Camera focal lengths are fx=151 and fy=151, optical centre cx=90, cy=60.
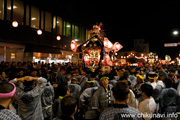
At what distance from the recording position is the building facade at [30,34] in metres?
14.4

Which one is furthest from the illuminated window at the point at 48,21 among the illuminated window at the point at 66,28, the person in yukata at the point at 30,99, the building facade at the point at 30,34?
the person in yukata at the point at 30,99

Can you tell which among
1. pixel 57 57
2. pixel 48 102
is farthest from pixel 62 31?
pixel 48 102

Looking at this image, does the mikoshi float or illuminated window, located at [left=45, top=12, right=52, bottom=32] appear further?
illuminated window, located at [left=45, top=12, right=52, bottom=32]

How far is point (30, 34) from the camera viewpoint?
1689 cm

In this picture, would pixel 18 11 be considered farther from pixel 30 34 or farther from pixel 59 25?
pixel 59 25

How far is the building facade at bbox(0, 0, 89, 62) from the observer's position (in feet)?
47.3

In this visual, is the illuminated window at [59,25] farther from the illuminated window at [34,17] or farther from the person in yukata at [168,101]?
the person in yukata at [168,101]

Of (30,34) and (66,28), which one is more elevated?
(66,28)

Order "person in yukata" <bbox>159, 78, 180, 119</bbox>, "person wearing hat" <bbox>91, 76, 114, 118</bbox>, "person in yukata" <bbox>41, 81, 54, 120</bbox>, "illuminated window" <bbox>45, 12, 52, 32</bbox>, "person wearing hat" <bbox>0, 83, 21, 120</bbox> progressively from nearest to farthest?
"person wearing hat" <bbox>0, 83, 21, 120</bbox>, "person wearing hat" <bbox>91, 76, 114, 118</bbox>, "person in yukata" <bbox>159, 78, 180, 119</bbox>, "person in yukata" <bbox>41, 81, 54, 120</bbox>, "illuminated window" <bbox>45, 12, 52, 32</bbox>

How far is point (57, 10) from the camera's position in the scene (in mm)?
22094

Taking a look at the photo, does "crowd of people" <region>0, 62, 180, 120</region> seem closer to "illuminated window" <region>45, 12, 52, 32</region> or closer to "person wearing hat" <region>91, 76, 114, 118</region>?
"person wearing hat" <region>91, 76, 114, 118</region>

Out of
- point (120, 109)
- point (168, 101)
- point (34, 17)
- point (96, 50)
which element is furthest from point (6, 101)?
point (34, 17)

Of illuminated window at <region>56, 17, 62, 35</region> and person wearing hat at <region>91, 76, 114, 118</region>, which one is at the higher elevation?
illuminated window at <region>56, 17, 62, 35</region>

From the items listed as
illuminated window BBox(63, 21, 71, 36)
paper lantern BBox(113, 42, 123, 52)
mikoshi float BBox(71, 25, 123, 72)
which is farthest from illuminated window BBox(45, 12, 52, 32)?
paper lantern BBox(113, 42, 123, 52)
